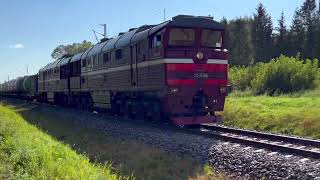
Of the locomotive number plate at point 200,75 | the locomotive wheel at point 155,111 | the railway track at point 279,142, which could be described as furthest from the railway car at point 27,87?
the railway track at point 279,142

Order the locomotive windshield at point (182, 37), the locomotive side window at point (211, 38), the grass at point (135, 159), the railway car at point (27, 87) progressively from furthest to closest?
the railway car at point (27, 87), the locomotive side window at point (211, 38), the locomotive windshield at point (182, 37), the grass at point (135, 159)

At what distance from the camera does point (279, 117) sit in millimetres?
17016

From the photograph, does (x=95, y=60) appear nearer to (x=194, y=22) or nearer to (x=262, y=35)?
(x=194, y=22)

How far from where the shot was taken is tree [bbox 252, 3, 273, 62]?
7364cm

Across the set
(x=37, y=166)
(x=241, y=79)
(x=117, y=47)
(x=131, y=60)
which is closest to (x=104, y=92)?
(x=117, y=47)

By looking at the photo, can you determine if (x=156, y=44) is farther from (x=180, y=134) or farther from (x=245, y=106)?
(x=245, y=106)

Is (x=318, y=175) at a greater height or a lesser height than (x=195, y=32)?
lesser

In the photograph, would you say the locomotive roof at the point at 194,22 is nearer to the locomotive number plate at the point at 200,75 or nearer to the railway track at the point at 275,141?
the locomotive number plate at the point at 200,75

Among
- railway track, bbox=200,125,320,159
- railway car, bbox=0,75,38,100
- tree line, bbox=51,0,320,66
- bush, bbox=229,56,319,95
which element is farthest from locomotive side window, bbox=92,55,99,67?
tree line, bbox=51,0,320,66

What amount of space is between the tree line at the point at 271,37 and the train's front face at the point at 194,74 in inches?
2101

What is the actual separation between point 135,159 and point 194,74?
564 cm

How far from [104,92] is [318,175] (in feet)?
50.9

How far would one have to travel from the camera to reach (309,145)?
11.8m

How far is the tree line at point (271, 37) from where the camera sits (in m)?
69.4
